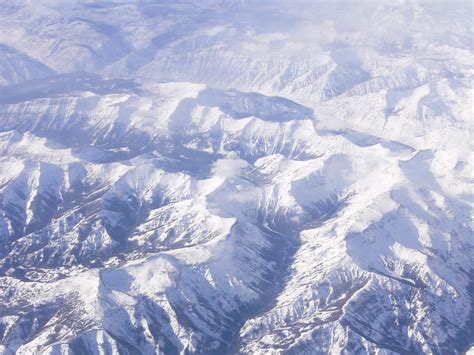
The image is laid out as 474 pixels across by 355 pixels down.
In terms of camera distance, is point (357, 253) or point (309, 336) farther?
point (357, 253)

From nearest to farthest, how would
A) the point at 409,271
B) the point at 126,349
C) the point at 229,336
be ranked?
the point at 126,349 → the point at 229,336 → the point at 409,271

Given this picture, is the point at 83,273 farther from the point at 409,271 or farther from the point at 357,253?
the point at 409,271

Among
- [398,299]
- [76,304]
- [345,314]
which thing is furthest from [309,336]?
[76,304]

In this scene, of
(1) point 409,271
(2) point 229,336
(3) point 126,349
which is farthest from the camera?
(1) point 409,271

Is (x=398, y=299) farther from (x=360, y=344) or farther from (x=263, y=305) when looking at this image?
(x=263, y=305)

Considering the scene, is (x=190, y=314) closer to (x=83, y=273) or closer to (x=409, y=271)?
(x=83, y=273)

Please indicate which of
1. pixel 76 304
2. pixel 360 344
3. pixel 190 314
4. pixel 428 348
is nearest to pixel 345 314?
pixel 360 344

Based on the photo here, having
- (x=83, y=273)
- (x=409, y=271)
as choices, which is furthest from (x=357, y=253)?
(x=83, y=273)

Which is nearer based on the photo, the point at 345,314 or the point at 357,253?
the point at 345,314
